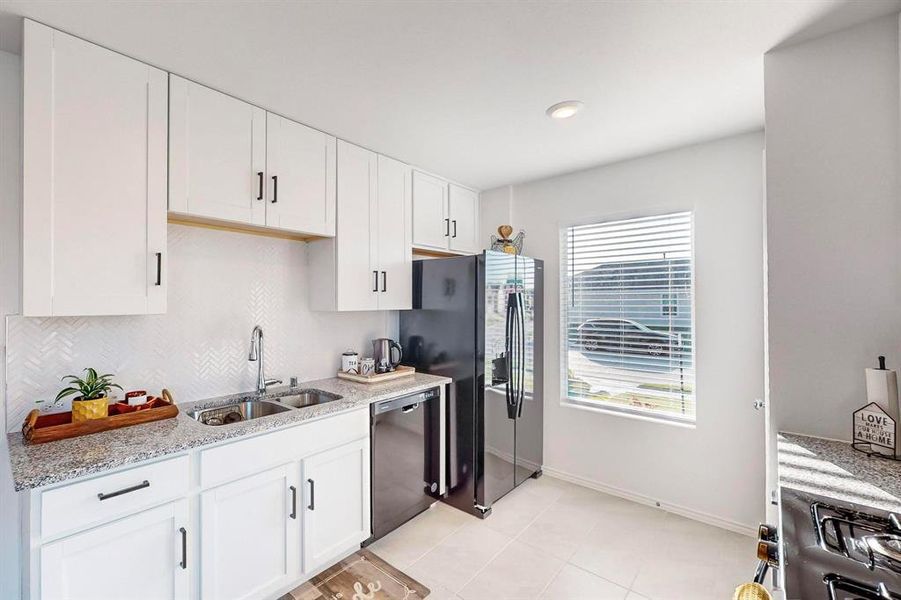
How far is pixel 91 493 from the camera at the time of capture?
1388 mm

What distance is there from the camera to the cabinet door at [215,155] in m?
1.85

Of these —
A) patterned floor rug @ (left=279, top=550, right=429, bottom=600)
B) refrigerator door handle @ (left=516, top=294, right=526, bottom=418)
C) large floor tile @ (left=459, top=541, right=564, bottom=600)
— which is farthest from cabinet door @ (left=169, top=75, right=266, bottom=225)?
large floor tile @ (left=459, top=541, right=564, bottom=600)

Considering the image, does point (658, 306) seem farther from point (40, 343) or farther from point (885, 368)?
point (40, 343)

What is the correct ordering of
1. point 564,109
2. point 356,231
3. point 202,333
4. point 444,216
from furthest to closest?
point 444,216 → point 356,231 → point 202,333 → point 564,109

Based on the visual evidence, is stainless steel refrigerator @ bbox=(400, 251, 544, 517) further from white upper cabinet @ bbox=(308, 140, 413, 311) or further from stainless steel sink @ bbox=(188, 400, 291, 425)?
stainless steel sink @ bbox=(188, 400, 291, 425)

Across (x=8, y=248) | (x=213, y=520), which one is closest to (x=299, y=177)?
(x=8, y=248)

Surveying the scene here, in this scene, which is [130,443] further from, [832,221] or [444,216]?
[832,221]

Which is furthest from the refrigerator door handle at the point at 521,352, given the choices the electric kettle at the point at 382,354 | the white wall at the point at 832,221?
the white wall at the point at 832,221

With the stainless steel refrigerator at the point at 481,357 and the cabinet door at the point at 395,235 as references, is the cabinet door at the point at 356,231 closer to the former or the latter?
the cabinet door at the point at 395,235

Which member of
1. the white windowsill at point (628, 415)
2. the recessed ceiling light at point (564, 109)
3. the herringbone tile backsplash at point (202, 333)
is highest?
the recessed ceiling light at point (564, 109)

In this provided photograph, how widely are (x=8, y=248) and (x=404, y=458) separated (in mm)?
2190

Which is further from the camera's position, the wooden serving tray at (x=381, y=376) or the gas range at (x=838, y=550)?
the wooden serving tray at (x=381, y=376)

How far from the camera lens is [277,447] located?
75.2 inches

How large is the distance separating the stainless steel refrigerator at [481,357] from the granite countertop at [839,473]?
5.41ft
